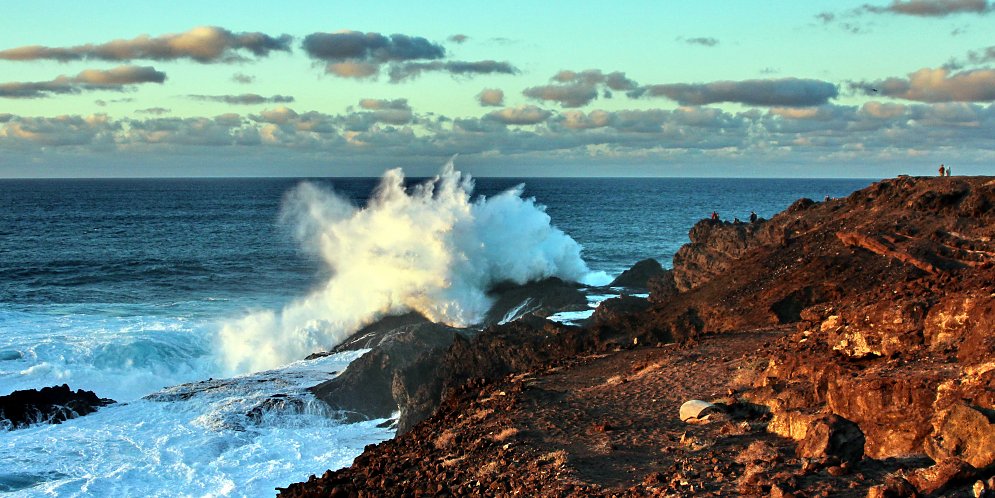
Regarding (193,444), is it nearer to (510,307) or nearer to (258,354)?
(258,354)

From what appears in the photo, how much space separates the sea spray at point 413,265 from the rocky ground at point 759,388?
14414mm

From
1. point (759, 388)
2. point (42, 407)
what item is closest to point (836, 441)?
point (759, 388)

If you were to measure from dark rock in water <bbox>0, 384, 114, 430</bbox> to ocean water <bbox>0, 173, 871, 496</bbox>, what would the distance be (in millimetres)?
433

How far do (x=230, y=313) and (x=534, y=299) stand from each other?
16220 mm

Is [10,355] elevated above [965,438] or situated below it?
below

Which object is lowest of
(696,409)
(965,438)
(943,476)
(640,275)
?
(640,275)

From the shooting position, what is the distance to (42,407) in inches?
916

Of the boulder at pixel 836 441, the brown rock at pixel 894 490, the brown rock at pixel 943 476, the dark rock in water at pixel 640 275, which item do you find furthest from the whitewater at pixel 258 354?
the brown rock at pixel 943 476

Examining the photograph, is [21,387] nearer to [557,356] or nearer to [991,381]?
[557,356]

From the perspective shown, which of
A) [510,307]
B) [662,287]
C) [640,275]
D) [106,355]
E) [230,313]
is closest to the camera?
[662,287]

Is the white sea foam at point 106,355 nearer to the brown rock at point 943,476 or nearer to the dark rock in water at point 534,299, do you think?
the dark rock in water at point 534,299

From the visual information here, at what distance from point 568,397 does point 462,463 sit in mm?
3417

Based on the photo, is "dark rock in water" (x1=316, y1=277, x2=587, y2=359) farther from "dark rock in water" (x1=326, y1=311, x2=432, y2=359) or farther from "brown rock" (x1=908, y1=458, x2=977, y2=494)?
"brown rock" (x1=908, y1=458, x2=977, y2=494)

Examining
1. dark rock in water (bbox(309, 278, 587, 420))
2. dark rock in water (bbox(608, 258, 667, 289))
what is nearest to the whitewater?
dark rock in water (bbox(309, 278, 587, 420))
